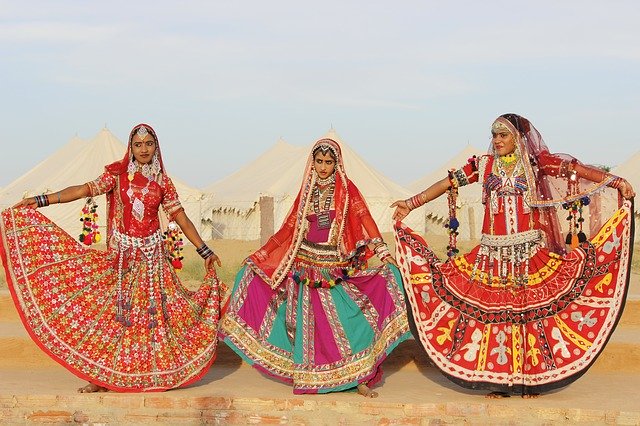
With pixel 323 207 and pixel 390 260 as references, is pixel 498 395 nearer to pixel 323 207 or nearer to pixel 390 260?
pixel 390 260

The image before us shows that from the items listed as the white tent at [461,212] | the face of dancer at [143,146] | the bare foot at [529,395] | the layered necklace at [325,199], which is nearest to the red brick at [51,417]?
the face of dancer at [143,146]

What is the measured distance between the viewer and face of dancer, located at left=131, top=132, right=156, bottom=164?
20.9 ft

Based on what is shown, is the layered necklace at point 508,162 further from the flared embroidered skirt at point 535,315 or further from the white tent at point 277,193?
the white tent at point 277,193

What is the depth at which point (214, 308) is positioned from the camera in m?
6.66

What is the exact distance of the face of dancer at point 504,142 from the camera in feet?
19.7

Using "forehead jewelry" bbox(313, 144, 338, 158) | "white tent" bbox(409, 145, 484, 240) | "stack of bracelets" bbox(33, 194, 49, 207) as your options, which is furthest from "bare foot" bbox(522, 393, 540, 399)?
"white tent" bbox(409, 145, 484, 240)

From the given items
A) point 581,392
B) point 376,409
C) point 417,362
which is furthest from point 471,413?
point 417,362

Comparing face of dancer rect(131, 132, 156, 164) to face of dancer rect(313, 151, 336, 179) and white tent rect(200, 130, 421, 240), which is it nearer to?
face of dancer rect(313, 151, 336, 179)

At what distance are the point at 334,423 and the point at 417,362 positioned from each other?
175 cm

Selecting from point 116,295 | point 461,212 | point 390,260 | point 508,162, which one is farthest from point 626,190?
point 461,212

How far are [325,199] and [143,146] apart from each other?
1257 mm

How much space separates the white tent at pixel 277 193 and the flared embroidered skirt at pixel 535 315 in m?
19.5

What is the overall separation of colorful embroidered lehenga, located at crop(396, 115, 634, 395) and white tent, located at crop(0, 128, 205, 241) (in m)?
18.5

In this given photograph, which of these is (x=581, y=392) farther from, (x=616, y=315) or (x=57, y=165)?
(x=57, y=165)
